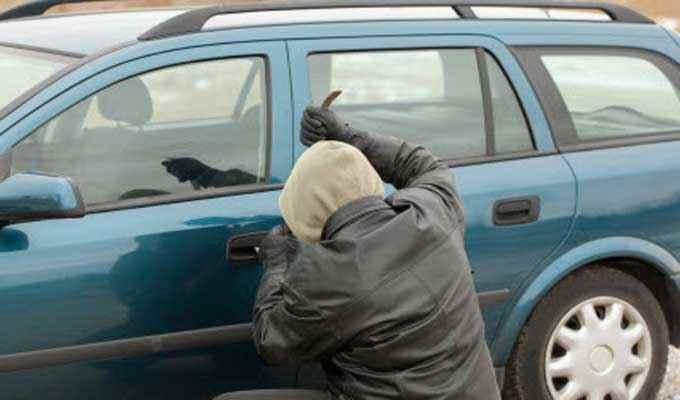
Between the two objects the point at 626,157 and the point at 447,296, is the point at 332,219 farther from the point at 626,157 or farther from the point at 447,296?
the point at 626,157

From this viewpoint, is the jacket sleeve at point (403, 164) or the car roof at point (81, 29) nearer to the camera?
the jacket sleeve at point (403, 164)

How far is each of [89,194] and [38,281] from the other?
31 cm

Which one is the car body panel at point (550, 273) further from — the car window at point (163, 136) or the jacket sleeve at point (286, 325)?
the jacket sleeve at point (286, 325)

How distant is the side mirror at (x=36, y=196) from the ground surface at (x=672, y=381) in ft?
9.20


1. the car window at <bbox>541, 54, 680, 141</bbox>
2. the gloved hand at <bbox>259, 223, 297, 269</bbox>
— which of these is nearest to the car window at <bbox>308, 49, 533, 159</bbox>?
the car window at <bbox>541, 54, 680, 141</bbox>

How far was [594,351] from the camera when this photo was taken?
396cm

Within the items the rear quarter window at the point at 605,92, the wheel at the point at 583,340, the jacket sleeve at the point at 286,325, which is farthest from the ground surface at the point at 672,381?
the jacket sleeve at the point at 286,325

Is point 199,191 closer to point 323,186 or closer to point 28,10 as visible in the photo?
point 323,186

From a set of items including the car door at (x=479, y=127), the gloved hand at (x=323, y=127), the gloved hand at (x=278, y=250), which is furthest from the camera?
the car door at (x=479, y=127)

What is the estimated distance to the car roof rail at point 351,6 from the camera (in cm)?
335

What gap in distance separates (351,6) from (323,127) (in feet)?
2.43

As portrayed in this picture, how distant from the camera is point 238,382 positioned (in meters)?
3.36

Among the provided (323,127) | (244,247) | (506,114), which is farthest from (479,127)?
(244,247)

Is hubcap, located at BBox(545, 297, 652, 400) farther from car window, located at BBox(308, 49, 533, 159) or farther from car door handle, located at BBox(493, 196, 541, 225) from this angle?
car window, located at BBox(308, 49, 533, 159)
